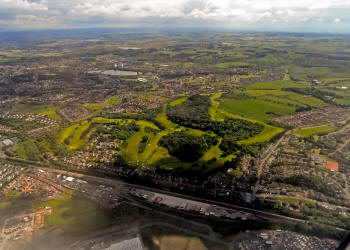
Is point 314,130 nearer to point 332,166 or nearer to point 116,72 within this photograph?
point 332,166

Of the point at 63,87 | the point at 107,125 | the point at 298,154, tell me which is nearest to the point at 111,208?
the point at 107,125

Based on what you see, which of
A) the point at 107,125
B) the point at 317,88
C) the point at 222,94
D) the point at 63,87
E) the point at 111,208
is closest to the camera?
the point at 111,208

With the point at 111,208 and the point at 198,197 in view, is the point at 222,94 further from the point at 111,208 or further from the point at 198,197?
the point at 111,208

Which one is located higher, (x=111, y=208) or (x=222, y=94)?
(x=222, y=94)

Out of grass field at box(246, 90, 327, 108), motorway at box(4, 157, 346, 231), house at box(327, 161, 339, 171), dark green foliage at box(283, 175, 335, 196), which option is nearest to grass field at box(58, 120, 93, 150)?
motorway at box(4, 157, 346, 231)

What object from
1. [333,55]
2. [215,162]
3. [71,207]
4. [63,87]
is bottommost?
[71,207]

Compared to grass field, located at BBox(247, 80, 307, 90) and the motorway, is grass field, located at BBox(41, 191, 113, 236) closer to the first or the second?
the motorway
